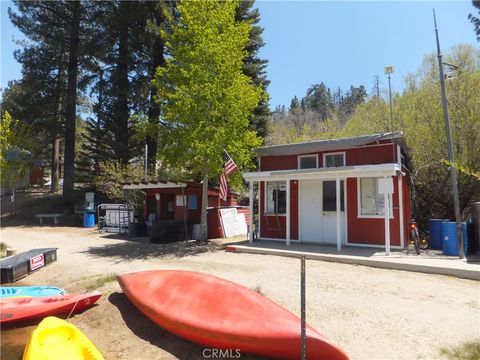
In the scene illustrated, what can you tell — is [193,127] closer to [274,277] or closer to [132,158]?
[274,277]

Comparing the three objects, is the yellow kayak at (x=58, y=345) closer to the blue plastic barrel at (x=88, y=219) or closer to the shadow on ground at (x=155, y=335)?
the shadow on ground at (x=155, y=335)

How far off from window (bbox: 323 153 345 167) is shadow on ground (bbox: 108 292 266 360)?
884 cm

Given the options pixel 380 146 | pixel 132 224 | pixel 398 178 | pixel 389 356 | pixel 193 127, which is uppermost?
pixel 193 127

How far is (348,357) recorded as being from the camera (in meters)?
4.34

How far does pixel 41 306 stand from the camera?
6.70 meters

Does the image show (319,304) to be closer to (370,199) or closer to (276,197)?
(370,199)

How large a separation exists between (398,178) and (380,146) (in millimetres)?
1294

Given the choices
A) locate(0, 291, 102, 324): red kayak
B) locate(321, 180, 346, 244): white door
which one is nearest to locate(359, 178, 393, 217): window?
locate(321, 180, 346, 244): white door

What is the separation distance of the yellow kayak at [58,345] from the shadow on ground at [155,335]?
89 cm

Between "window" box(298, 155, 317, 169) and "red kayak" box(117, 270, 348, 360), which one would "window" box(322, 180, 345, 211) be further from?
"red kayak" box(117, 270, 348, 360)

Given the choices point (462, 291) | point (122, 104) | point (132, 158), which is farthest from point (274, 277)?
point (122, 104)

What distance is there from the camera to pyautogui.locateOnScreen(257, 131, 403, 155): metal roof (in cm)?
1214

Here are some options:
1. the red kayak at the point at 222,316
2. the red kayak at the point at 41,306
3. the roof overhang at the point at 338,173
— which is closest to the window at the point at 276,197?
the roof overhang at the point at 338,173

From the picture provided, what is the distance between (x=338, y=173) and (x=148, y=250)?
703 cm
